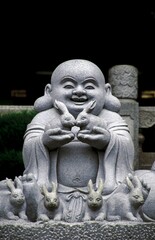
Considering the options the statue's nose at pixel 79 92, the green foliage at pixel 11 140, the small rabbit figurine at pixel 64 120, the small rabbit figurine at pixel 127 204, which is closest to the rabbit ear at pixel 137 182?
the small rabbit figurine at pixel 127 204

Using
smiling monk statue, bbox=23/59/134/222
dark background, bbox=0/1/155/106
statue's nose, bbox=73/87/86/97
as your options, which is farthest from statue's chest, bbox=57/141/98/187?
dark background, bbox=0/1/155/106

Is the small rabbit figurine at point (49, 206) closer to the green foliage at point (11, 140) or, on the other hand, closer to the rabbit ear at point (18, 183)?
the rabbit ear at point (18, 183)

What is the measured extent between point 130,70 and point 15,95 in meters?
5.20

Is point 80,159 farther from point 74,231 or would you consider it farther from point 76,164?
point 74,231

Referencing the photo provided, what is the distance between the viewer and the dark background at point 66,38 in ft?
39.5

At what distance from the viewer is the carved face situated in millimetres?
5648

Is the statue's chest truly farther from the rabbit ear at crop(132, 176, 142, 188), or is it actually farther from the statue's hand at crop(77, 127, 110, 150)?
the rabbit ear at crop(132, 176, 142, 188)

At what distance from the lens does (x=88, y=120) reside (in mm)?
5336

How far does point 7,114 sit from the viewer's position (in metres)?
8.49

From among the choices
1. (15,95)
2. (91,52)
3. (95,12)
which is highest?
(95,12)

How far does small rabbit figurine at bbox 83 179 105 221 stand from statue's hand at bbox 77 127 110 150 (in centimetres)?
44

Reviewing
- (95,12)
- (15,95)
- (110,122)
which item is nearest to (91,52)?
(95,12)

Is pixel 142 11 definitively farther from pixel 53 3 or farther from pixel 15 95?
pixel 15 95

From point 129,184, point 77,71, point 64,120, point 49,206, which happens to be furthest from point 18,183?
point 77,71
